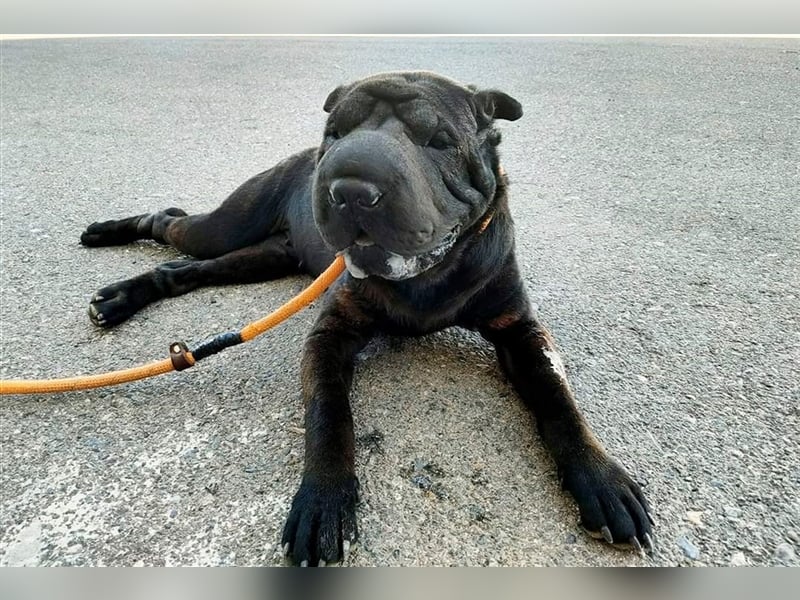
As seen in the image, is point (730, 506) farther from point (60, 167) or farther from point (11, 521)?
point (60, 167)

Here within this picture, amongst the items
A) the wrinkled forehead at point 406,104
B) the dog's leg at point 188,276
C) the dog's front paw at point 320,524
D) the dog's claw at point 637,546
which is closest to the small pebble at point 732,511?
the dog's claw at point 637,546

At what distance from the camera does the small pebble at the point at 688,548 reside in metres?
1.87

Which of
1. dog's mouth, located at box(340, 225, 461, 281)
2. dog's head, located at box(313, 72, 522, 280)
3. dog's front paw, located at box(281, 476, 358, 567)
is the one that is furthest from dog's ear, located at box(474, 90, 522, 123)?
Result: dog's front paw, located at box(281, 476, 358, 567)

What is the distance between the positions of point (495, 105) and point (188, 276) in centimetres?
196

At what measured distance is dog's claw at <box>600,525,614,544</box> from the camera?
73.2 inches

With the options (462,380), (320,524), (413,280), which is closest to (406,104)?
(413,280)

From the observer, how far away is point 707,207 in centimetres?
447

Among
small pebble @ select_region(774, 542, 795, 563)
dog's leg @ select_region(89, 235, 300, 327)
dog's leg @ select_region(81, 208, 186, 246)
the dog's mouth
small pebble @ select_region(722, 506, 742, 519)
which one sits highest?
the dog's mouth

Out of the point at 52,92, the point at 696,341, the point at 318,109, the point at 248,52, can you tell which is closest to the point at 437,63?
the point at 318,109

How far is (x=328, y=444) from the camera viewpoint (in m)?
2.13

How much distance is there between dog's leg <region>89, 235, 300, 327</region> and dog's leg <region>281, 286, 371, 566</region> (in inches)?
40.2

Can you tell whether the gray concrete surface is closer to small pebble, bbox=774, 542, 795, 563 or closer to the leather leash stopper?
small pebble, bbox=774, 542, 795, 563

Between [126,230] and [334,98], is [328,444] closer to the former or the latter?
[334,98]

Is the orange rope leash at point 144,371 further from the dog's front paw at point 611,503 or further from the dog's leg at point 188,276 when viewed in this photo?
the dog's front paw at point 611,503
